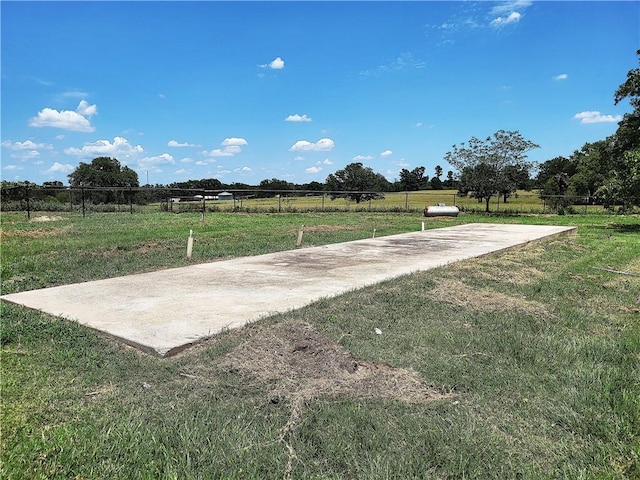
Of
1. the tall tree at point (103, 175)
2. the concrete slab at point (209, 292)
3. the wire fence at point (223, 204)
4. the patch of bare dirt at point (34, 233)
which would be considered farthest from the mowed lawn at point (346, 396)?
the tall tree at point (103, 175)

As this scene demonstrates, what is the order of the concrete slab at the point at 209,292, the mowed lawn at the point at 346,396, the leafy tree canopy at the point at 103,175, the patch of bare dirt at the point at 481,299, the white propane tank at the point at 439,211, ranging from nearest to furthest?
the mowed lawn at the point at 346,396 → the concrete slab at the point at 209,292 → the patch of bare dirt at the point at 481,299 → the white propane tank at the point at 439,211 → the leafy tree canopy at the point at 103,175

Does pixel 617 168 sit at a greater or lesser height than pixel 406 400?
greater

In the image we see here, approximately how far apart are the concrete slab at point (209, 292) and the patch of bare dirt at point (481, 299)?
109 centimetres

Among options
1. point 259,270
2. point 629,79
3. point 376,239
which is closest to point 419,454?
point 259,270

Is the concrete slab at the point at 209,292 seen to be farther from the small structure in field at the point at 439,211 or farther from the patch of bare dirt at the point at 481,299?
the small structure in field at the point at 439,211

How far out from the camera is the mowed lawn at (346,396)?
2.34 m

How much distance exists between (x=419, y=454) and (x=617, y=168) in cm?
2438

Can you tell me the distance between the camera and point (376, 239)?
13234mm

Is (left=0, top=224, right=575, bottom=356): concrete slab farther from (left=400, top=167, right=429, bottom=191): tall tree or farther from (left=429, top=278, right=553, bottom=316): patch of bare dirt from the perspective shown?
(left=400, top=167, right=429, bottom=191): tall tree

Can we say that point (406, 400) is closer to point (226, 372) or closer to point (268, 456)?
point (268, 456)

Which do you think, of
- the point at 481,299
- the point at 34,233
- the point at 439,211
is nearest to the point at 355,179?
the point at 439,211

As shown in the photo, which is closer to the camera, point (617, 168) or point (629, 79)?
point (629, 79)

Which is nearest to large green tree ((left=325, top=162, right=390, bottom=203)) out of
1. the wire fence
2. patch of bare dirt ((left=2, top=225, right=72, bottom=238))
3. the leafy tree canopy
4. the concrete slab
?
the wire fence

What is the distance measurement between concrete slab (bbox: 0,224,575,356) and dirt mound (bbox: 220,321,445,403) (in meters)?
0.62
